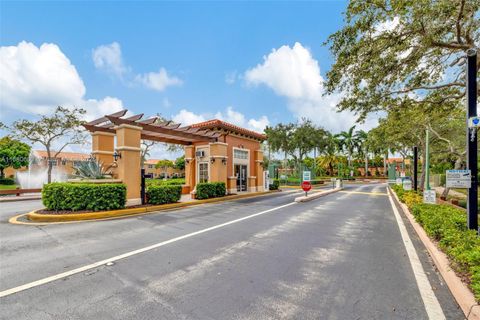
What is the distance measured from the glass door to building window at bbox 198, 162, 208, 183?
8.57 ft

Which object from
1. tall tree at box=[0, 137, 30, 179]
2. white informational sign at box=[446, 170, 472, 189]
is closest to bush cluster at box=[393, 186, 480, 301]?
white informational sign at box=[446, 170, 472, 189]

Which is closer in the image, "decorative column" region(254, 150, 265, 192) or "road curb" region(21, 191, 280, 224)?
"road curb" region(21, 191, 280, 224)

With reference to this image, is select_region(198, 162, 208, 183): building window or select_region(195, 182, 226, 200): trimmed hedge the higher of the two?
select_region(198, 162, 208, 183): building window

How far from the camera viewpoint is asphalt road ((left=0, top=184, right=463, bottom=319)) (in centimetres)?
292

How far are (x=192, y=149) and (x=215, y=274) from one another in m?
14.2

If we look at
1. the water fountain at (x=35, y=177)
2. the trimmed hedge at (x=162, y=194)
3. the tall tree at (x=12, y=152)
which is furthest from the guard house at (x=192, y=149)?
the tall tree at (x=12, y=152)

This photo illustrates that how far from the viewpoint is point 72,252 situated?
4.96 m

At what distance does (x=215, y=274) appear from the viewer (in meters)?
3.91

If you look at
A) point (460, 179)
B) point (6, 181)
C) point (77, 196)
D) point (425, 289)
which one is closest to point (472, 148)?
point (460, 179)

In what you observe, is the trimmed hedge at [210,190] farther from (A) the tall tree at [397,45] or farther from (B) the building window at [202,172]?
(A) the tall tree at [397,45]

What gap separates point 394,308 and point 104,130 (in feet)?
44.8

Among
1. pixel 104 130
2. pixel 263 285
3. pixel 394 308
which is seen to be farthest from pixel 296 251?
pixel 104 130

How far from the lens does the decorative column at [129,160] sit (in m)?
10.4

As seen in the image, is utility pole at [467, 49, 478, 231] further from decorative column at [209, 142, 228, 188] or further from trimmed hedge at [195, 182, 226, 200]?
decorative column at [209, 142, 228, 188]
